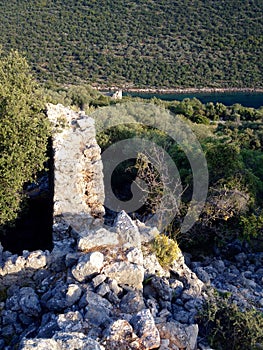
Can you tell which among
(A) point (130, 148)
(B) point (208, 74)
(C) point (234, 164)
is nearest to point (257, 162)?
(C) point (234, 164)

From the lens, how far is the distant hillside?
46625mm

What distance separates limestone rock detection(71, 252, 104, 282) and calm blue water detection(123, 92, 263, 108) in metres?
38.6

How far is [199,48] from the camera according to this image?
165 feet

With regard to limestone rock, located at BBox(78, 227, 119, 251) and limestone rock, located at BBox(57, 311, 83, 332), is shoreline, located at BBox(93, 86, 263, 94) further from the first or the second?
limestone rock, located at BBox(57, 311, 83, 332)

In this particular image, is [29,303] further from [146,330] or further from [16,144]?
[16,144]

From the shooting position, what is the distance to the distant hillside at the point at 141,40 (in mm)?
46625

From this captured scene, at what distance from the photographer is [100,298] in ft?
A: 17.3

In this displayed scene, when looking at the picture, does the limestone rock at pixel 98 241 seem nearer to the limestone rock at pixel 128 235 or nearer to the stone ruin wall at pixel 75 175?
the limestone rock at pixel 128 235

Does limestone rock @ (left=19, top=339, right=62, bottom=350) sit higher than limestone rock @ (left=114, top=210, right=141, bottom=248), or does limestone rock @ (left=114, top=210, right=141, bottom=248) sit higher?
limestone rock @ (left=114, top=210, right=141, bottom=248)

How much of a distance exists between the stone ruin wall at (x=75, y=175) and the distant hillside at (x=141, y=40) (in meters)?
32.8

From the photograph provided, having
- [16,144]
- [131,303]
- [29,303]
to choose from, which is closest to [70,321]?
[131,303]

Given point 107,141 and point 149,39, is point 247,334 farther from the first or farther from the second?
point 149,39

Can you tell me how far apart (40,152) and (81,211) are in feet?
6.67

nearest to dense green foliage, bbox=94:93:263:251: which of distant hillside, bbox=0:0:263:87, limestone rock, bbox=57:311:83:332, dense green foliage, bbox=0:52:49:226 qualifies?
dense green foliage, bbox=0:52:49:226
